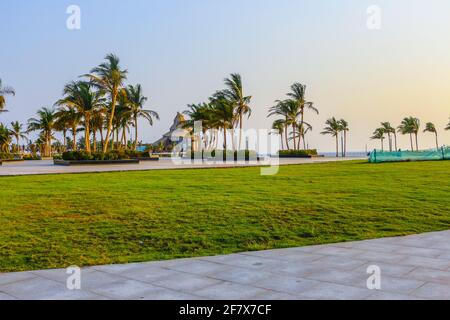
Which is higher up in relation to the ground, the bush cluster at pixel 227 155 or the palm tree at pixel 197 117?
the palm tree at pixel 197 117

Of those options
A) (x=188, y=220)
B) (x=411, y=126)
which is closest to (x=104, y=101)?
(x=188, y=220)

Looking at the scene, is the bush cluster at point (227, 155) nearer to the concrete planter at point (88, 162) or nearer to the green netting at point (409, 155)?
the concrete planter at point (88, 162)

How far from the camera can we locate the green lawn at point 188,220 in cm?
690

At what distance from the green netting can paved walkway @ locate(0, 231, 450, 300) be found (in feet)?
91.9

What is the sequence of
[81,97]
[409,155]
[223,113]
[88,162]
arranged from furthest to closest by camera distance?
1. [223,113]
2. [81,97]
3. [409,155]
4. [88,162]

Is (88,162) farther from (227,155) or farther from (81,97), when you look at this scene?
(227,155)

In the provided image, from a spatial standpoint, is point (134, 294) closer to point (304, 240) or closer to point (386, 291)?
point (386, 291)

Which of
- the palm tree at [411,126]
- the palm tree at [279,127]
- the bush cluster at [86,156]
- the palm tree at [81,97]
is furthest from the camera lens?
the palm tree at [411,126]

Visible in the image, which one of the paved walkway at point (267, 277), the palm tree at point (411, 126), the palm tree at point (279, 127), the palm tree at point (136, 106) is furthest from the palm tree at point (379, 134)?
the paved walkway at point (267, 277)

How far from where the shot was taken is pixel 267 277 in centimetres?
518

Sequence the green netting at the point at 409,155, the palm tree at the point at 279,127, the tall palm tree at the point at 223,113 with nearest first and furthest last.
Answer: the green netting at the point at 409,155 → the tall palm tree at the point at 223,113 → the palm tree at the point at 279,127

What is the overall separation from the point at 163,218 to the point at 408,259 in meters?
4.95

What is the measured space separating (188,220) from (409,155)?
3173cm

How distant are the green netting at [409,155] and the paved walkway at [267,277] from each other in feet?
91.9
